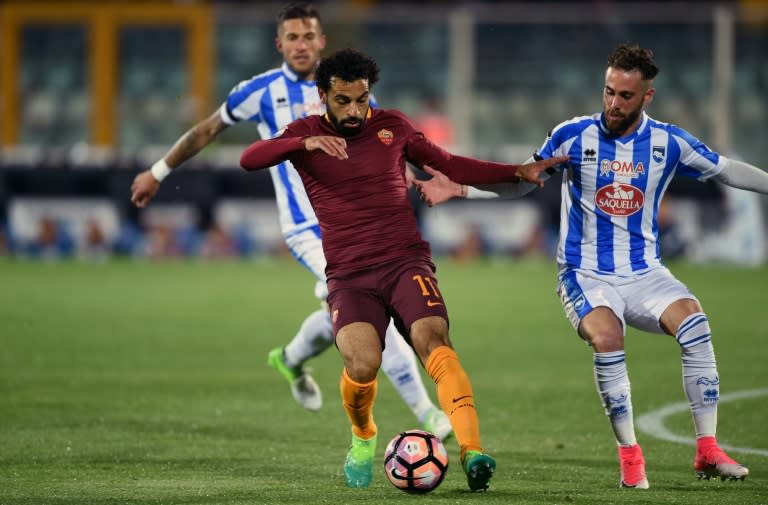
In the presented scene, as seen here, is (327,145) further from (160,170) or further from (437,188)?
(160,170)

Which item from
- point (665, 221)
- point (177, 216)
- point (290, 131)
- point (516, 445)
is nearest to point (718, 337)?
point (516, 445)

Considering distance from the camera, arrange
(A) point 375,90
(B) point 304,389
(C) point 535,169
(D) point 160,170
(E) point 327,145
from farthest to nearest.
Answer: (A) point 375,90 < (B) point 304,389 < (D) point 160,170 < (C) point 535,169 < (E) point 327,145

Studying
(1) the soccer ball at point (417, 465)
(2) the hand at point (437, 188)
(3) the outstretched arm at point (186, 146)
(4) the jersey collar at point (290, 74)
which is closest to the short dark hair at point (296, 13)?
(4) the jersey collar at point (290, 74)

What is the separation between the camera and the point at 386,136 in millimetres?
6523

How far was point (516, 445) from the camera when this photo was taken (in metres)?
7.69

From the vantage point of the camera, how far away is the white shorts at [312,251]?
27.2 feet

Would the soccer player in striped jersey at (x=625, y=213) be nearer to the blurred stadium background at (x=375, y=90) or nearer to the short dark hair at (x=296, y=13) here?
the short dark hair at (x=296, y=13)

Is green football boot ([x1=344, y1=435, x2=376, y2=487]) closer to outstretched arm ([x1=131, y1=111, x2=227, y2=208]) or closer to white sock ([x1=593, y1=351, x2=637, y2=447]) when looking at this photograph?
white sock ([x1=593, y1=351, x2=637, y2=447])

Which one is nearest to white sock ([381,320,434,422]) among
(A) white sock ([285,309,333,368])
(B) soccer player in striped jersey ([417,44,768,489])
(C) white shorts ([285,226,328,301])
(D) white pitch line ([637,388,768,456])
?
(C) white shorts ([285,226,328,301])

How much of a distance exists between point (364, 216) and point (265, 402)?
3.35 metres

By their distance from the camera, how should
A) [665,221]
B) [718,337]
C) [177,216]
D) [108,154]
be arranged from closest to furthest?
1. [718,337]
2. [665,221]
3. [177,216]
4. [108,154]

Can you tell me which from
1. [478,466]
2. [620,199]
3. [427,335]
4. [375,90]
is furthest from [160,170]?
[375,90]

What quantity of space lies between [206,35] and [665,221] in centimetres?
1103

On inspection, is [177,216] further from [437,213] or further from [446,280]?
[446,280]
